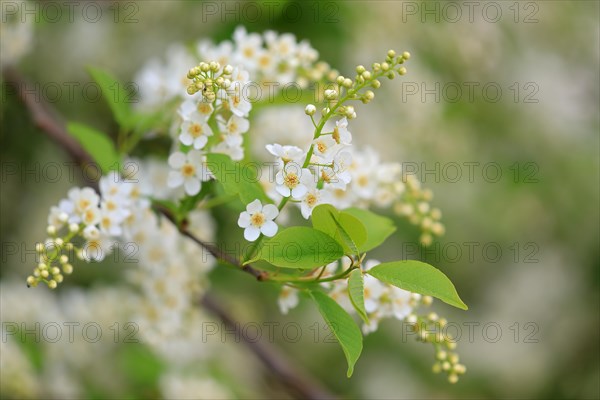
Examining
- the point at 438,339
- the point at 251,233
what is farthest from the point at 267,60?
the point at 438,339

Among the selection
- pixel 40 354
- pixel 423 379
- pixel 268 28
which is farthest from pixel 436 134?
pixel 40 354

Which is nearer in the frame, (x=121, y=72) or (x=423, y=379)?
(x=121, y=72)

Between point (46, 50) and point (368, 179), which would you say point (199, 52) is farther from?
point (46, 50)

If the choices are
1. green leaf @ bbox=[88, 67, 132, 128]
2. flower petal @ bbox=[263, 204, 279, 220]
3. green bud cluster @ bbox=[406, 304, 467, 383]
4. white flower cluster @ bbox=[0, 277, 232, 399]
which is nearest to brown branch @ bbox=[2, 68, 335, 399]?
white flower cluster @ bbox=[0, 277, 232, 399]

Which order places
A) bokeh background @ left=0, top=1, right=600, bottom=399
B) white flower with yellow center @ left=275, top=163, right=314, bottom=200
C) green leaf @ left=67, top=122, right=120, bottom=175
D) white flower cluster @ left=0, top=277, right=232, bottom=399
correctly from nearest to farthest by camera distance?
Answer: white flower with yellow center @ left=275, top=163, right=314, bottom=200 → green leaf @ left=67, top=122, right=120, bottom=175 → white flower cluster @ left=0, top=277, right=232, bottom=399 → bokeh background @ left=0, top=1, right=600, bottom=399

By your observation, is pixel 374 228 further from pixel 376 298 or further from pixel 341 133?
pixel 341 133

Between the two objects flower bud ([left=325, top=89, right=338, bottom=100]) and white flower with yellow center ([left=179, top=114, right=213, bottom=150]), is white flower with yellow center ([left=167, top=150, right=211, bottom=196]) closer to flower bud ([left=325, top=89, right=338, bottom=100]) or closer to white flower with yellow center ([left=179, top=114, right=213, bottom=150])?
white flower with yellow center ([left=179, top=114, right=213, bottom=150])

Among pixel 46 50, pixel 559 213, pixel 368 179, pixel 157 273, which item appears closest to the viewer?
pixel 368 179
